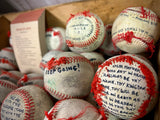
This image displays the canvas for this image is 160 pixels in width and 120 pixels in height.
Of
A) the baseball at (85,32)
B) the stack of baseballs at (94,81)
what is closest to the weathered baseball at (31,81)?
the stack of baseballs at (94,81)

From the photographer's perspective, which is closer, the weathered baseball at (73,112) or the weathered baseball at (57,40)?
the weathered baseball at (73,112)

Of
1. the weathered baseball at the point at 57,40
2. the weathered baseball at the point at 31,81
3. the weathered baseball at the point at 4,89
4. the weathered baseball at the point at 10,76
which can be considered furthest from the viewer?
the weathered baseball at the point at 57,40

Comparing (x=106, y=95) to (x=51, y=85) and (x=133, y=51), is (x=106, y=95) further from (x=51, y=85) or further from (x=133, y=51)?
(x=133, y=51)

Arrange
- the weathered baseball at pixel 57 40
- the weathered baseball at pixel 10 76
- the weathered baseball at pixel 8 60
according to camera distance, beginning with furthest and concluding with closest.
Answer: the weathered baseball at pixel 8 60 → the weathered baseball at pixel 57 40 → the weathered baseball at pixel 10 76

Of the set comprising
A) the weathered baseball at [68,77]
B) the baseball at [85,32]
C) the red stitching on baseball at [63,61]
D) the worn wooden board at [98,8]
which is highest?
the worn wooden board at [98,8]

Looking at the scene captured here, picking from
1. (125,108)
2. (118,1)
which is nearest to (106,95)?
(125,108)

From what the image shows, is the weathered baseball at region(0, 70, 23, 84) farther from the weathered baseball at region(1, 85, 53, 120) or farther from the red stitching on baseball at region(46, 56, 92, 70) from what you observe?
the red stitching on baseball at region(46, 56, 92, 70)

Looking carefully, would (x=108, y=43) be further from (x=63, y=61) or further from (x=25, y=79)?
(x=25, y=79)

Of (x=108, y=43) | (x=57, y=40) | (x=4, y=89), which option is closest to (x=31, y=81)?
(x=4, y=89)

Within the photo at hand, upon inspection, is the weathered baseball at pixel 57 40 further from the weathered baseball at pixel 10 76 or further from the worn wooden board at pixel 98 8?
the weathered baseball at pixel 10 76
